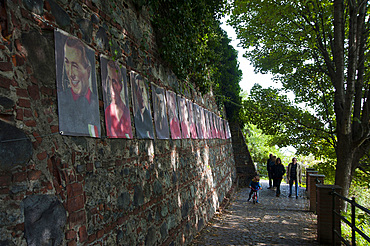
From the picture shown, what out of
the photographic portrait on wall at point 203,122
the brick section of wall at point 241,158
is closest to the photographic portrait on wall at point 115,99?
the photographic portrait on wall at point 203,122

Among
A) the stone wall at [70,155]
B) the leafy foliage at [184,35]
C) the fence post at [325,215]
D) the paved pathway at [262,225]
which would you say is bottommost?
the paved pathway at [262,225]

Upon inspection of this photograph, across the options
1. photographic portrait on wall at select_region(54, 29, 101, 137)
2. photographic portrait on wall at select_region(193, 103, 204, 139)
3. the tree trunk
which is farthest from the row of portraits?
the tree trunk

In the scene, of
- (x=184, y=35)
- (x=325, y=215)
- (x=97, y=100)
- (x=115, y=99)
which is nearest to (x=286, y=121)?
(x=325, y=215)

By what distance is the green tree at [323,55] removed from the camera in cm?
752

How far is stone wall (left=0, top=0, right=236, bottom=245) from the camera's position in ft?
6.91

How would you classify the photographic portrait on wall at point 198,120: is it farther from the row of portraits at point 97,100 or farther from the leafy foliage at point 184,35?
the row of portraits at point 97,100

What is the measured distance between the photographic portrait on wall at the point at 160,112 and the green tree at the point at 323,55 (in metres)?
4.02

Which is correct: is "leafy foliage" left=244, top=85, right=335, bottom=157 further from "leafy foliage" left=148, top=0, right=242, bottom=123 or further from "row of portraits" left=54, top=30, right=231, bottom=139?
"row of portraits" left=54, top=30, right=231, bottom=139

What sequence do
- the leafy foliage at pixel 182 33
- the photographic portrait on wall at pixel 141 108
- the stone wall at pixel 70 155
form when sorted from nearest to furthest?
the stone wall at pixel 70 155 → the photographic portrait on wall at pixel 141 108 → the leafy foliage at pixel 182 33

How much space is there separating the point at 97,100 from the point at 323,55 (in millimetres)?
7604

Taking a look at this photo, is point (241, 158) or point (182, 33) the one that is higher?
point (182, 33)

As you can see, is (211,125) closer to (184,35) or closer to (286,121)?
(286,121)

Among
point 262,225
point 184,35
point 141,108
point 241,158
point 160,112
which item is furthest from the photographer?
point 241,158

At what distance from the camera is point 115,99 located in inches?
142
